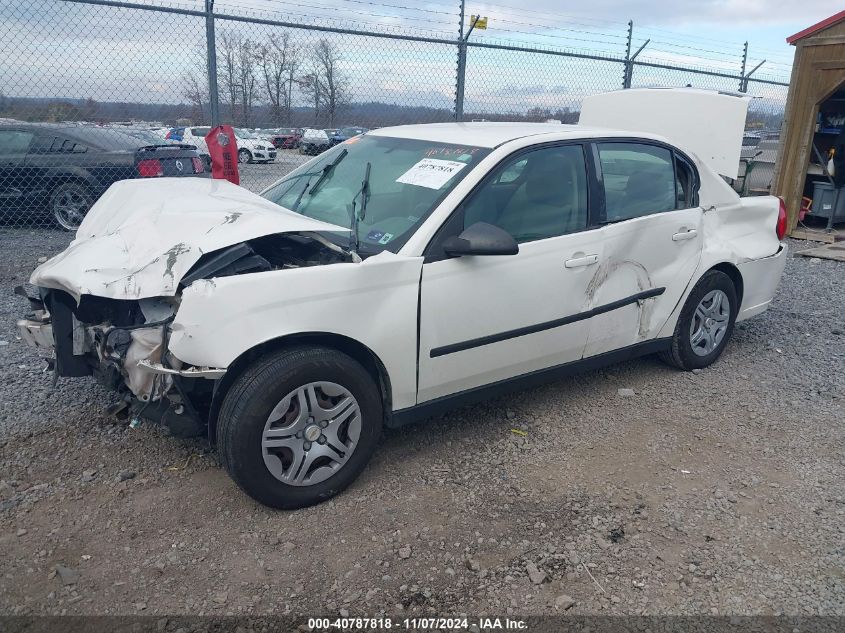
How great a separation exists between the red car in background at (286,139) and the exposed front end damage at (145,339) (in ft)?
22.2

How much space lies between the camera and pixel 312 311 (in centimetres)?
288

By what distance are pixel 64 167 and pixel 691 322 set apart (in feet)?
25.4

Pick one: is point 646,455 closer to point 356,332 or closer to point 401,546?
point 401,546

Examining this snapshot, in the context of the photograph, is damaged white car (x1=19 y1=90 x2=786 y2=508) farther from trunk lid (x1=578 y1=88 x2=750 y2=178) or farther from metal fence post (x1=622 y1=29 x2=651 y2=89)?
metal fence post (x1=622 y1=29 x2=651 y2=89)

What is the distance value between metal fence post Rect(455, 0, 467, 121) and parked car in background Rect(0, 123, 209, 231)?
12.8 feet

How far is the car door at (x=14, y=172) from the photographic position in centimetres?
838

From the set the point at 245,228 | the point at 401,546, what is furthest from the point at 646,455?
the point at 245,228

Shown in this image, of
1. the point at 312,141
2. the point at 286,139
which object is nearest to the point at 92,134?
the point at 286,139

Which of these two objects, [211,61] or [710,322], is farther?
[211,61]

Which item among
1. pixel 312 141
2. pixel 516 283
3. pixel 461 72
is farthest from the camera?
pixel 312 141

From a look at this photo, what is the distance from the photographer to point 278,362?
2861 mm

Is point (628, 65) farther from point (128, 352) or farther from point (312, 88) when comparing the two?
point (128, 352)

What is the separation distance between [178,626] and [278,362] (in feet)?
3.45

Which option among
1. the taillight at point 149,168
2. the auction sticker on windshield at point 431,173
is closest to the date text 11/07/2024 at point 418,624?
the auction sticker on windshield at point 431,173
